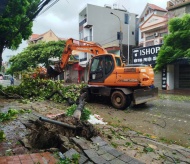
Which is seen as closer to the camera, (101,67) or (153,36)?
(101,67)

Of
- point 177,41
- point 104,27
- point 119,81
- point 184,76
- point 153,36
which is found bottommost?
point 119,81

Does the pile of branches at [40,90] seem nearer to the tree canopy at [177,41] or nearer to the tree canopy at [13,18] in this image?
the tree canopy at [13,18]

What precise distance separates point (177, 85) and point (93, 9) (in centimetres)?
1975

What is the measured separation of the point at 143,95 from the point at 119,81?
1.35 m

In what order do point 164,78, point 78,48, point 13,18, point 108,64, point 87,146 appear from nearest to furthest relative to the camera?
point 87,146 → point 108,64 → point 13,18 → point 78,48 → point 164,78

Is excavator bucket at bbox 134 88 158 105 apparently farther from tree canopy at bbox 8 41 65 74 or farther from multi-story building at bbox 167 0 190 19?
tree canopy at bbox 8 41 65 74

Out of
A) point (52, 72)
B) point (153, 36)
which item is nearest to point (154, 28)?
point (153, 36)

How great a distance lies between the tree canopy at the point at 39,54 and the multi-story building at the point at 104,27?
5.05 metres

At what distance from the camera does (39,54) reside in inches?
1198

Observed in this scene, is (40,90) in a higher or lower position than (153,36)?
lower

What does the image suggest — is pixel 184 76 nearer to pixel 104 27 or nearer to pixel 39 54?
pixel 104 27

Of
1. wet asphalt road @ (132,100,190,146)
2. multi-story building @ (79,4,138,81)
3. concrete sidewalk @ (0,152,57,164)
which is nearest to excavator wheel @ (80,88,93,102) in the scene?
wet asphalt road @ (132,100,190,146)

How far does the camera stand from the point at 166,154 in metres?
3.92

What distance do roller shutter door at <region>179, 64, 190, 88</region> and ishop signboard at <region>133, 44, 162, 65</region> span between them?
2804 mm
